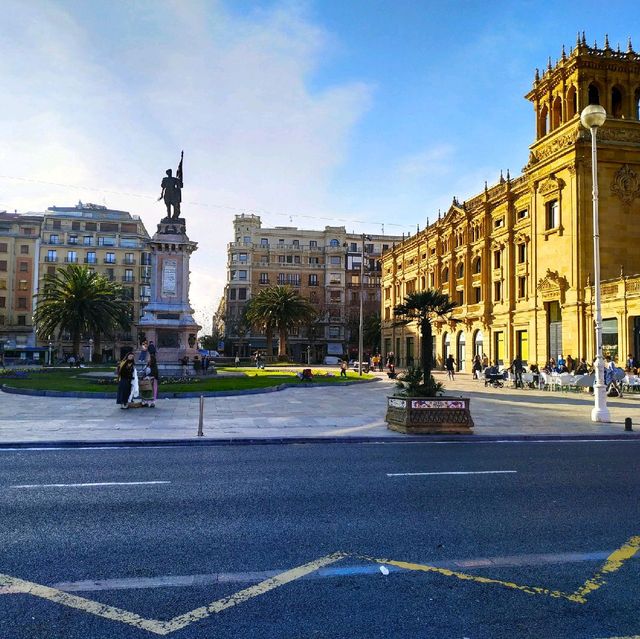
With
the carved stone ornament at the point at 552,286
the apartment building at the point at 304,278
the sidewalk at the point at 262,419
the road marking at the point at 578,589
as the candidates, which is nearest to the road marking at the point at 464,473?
the road marking at the point at 578,589

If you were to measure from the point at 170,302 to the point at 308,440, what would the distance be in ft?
81.9

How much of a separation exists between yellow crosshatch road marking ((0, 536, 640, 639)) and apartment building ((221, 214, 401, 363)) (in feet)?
272

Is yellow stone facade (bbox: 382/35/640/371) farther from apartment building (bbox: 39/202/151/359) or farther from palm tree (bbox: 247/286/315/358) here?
apartment building (bbox: 39/202/151/359)

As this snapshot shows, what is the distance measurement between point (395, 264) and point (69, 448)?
2673 inches

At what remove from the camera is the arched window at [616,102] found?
41.2m

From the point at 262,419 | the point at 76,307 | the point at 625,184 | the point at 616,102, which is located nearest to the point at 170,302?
the point at 262,419

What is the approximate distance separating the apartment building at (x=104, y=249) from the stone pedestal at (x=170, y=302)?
52247 millimetres

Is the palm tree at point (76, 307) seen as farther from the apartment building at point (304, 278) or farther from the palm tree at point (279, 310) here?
the apartment building at point (304, 278)

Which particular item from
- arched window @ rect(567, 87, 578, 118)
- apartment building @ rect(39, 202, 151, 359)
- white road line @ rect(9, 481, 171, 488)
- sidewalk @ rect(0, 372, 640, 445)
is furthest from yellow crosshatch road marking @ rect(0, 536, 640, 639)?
apartment building @ rect(39, 202, 151, 359)

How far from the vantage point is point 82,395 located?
21.1 m

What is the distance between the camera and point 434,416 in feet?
42.9

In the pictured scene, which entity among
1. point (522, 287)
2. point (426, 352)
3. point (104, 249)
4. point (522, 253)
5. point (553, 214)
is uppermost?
point (104, 249)

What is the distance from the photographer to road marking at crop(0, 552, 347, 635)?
369cm

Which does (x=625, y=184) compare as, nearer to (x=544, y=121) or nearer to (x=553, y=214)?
(x=553, y=214)
